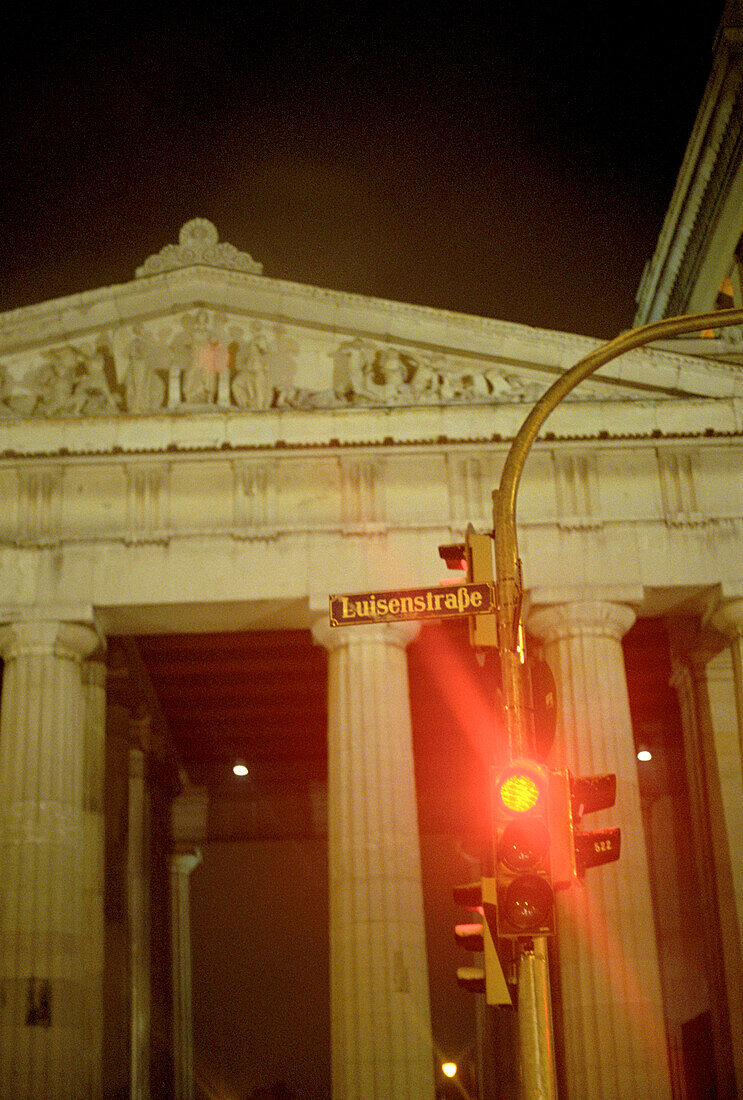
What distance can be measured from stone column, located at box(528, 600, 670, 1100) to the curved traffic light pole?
9.98m

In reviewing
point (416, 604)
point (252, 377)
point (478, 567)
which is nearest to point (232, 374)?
point (252, 377)

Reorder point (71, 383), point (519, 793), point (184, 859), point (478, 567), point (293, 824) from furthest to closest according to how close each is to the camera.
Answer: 1. point (293, 824)
2. point (184, 859)
3. point (71, 383)
4. point (478, 567)
5. point (519, 793)

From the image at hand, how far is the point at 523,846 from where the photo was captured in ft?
35.2

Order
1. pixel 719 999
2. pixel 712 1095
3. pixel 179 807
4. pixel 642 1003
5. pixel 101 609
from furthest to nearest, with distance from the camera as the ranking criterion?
pixel 179 807
pixel 712 1095
pixel 719 999
pixel 101 609
pixel 642 1003

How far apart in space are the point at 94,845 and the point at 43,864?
2.19 m

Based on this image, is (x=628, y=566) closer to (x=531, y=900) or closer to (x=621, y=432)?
(x=621, y=432)

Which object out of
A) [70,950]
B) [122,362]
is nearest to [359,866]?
[70,950]

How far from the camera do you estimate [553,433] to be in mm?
25484

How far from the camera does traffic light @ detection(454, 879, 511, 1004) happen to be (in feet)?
35.8

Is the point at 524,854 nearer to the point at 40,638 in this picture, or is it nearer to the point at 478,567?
the point at 478,567

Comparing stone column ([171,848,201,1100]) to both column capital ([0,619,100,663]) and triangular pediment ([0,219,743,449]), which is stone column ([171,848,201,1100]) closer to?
column capital ([0,619,100,663])

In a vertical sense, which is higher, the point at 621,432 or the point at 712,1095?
the point at 621,432

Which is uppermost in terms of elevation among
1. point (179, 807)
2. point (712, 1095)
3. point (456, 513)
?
point (456, 513)

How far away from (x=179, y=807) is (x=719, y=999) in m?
16.8
